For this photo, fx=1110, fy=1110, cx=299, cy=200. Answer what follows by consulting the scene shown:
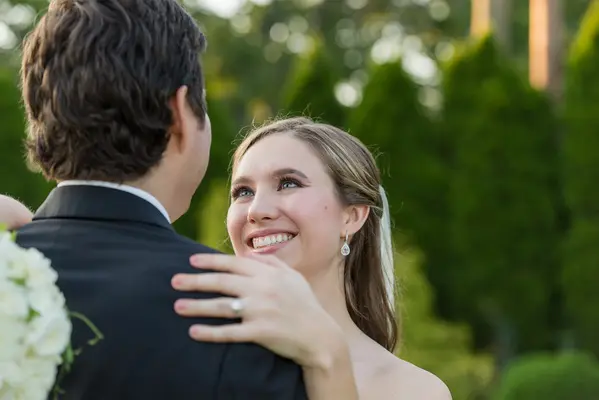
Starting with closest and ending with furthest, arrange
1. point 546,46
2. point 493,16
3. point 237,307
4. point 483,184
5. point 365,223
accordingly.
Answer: point 237,307 < point 365,223 < point 483,184 < point 546,46 < point 493,16

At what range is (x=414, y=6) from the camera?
28.2 meters

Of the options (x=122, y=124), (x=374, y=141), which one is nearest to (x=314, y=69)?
(x=374, y=141)

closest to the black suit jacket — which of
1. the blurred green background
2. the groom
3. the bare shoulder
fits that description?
the groom

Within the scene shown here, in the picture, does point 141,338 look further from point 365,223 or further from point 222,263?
point 365,223

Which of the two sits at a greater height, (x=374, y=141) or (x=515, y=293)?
(x=374, y=141)

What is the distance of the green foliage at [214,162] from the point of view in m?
14.6

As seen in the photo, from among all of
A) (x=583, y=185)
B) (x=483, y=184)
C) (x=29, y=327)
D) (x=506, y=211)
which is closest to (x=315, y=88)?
(x=483, y=184)

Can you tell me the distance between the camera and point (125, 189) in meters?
2.21

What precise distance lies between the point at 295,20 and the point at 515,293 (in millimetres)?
15354

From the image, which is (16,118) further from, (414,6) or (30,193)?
(414,6)

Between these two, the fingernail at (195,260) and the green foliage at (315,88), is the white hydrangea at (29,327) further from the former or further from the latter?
the green foliage at (315,88)

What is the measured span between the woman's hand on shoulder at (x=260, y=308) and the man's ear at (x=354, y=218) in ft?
5.48

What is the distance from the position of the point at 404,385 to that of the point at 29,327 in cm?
195

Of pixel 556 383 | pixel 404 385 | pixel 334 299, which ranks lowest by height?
pixel 556 383
